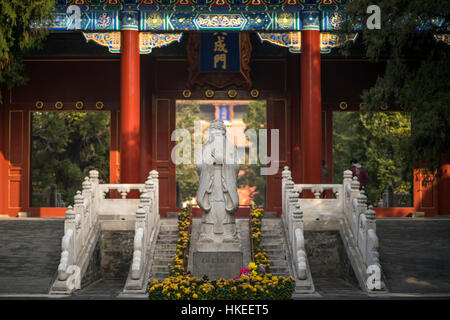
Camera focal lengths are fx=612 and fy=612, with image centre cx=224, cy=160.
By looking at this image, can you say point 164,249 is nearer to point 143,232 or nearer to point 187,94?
point 143,232

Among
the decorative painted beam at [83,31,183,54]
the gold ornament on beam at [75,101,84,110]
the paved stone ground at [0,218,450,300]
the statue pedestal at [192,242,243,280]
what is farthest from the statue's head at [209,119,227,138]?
the gold ornament on beam at [75,101,84,110]

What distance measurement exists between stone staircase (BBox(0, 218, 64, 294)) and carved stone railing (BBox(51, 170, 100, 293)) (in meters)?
0.39

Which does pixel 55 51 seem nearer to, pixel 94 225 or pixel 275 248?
pixel 94 225

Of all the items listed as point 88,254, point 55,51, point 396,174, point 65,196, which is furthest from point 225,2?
point 65,196

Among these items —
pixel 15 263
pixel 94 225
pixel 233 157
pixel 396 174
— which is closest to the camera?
pixel 233 157

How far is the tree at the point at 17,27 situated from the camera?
10.8m

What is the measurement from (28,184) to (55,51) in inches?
145

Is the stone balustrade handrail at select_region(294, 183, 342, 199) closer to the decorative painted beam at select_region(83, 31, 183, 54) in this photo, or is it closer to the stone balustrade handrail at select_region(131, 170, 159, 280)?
the stone balustrade handrail at select_region(131, 170, 159, 280)

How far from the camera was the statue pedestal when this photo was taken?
9570 mm

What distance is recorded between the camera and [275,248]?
11.9 metres

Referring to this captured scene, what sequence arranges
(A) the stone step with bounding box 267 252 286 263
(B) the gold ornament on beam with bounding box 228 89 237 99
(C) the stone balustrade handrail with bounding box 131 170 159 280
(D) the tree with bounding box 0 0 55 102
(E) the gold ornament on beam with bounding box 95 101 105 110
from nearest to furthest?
(C) the stone balustrade handrail with bounding box 131 170 159 280 → (D) the tree with bounding box 0 0 55 102 → (A) the stone step with bounding box 267 252 286 263 → (B) the gold ornament on beam with bounding box 228 89 237 99 → (E) the gold ornament on beam with bounding box 95 101 105 110

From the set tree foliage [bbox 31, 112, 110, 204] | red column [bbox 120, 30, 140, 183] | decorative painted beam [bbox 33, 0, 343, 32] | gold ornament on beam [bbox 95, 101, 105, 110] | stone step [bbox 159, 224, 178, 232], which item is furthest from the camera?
tree foliage [bbox 31, 112, 110, 204]

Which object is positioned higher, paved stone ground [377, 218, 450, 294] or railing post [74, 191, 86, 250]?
railing post [74, 191, 86, 250]

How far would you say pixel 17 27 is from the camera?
448 inches
